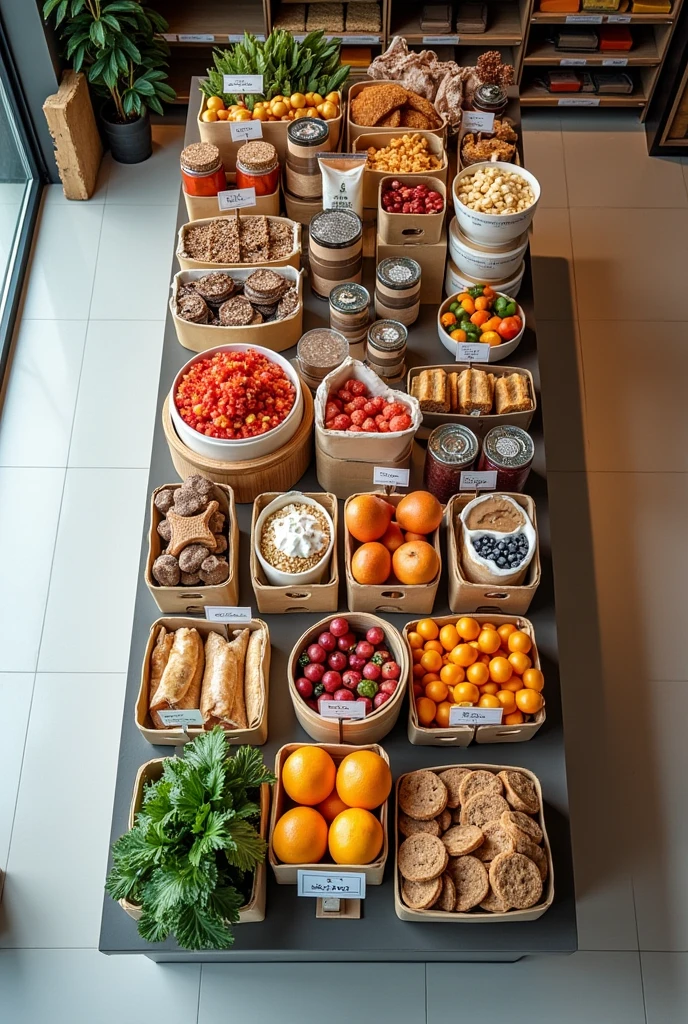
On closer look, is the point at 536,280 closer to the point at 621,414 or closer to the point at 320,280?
the point at 621,414

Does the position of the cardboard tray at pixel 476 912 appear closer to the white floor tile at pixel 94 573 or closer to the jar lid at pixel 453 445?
the jar lid at pixel 453 445

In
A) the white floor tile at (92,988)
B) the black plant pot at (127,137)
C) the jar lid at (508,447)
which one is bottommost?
the white floor tile at (92,988)

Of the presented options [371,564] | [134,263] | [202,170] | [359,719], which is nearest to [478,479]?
[371,564]

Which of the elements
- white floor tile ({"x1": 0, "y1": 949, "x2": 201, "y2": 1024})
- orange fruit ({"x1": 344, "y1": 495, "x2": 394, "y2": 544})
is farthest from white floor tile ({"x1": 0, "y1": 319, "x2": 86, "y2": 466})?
white floor tile ({"x1": 0, "y1": 949, "x2": 201, "y2": 1024})

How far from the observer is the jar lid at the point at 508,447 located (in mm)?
2854

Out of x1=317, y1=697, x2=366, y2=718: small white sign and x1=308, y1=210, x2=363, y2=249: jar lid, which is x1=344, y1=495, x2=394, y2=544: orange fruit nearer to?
x1=317, y1=697, x2=366, y2=718: small white sign

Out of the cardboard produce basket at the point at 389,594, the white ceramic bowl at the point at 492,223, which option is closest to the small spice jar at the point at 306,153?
the white ceramic bowl at the point at 492,223

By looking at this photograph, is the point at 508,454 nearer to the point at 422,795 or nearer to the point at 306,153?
the point at 422,795

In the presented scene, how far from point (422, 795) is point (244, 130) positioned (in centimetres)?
271

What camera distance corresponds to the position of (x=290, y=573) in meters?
2.66

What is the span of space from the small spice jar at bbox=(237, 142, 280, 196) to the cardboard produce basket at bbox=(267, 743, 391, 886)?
7.33ft

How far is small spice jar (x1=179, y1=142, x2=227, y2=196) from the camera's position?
3480mm

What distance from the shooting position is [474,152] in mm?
3643

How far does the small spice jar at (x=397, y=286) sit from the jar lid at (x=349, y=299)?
0.34 feet
